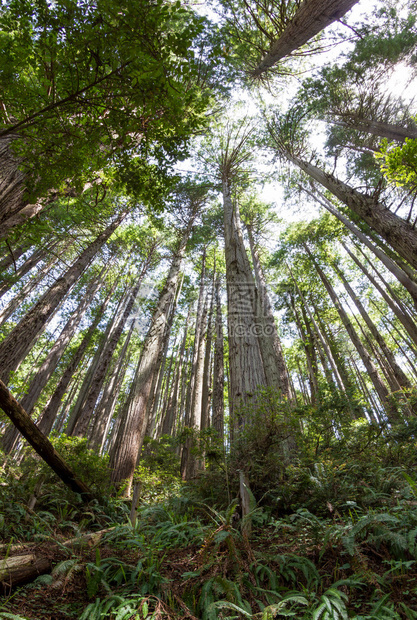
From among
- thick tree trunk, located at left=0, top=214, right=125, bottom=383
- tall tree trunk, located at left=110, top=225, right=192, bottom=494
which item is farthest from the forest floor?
thick tree trunk, located at left=0, top=214, right=125, bottom=383

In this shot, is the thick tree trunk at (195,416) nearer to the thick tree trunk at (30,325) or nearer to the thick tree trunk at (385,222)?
the thick tree trunk at (30,325)

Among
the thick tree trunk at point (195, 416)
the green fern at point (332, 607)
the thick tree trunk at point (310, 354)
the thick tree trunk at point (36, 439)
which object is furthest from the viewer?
the thick tree trunk at point (310, 354)

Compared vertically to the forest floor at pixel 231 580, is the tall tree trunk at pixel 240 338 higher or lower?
higher

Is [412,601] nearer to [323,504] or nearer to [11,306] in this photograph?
[323,504]

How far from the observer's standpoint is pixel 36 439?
2.91m

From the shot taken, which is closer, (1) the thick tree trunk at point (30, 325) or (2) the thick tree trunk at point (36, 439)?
(2) the thick tree trunk at point (36, 439)

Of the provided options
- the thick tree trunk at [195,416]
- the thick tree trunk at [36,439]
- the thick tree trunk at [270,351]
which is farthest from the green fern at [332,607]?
the thick tree trunk at [195,416]

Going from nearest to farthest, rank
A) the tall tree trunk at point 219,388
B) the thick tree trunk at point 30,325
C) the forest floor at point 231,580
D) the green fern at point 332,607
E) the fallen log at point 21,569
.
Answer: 1. the green fern at point 332,607
2. the forest floor at point 231,580
3. the fallen log at point 21,569
4. the thick tree trunk at point 30,325
5. the tall tree trunk at point 219,388

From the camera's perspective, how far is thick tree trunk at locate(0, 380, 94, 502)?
8.52 feet

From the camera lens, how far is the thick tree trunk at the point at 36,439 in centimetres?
260

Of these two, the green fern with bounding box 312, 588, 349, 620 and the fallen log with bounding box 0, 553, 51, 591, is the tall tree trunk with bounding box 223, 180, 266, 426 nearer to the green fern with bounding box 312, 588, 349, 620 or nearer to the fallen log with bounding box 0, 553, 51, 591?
the green fern with bounding box 312, 588, 349, 620

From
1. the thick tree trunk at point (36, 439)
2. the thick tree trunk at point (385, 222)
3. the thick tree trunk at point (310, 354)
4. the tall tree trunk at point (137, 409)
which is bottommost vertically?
the thick tree trunk at point (36, 439)

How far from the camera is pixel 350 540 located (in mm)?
1759

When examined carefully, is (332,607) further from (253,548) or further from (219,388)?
(219,388)
